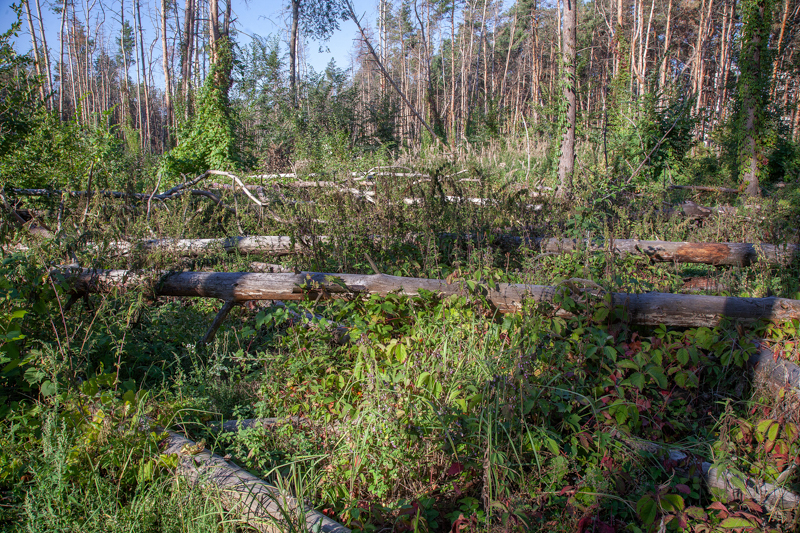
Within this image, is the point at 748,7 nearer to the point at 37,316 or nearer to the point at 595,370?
the point at 595,370

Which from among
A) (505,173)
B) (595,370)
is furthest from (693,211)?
(595,370)

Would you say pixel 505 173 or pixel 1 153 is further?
pixel 505 173

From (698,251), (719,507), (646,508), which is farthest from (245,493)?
(698,251)

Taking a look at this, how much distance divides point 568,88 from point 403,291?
23.8ft

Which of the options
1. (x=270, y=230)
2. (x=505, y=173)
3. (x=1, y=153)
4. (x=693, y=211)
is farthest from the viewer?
(x=505, y=173)

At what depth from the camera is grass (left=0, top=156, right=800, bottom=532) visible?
201cm

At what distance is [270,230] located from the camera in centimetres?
664

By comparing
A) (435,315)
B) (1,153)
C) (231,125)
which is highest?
(231,125)

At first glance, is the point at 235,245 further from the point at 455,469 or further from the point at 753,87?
the point at 753,87

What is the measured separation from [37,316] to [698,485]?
13.3 ft

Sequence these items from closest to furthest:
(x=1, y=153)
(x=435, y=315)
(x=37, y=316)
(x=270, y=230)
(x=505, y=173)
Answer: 1. (x=37, y=316)
2. (x=435, y=315)
3. (x=1, y=153)
4. (x=270, y=230)
5. (x=505, y=173)

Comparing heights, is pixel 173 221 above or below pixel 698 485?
above

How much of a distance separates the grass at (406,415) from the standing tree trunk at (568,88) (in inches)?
228

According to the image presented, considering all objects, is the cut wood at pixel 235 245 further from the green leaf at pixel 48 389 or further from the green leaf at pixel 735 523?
the green leaf at pixel 735 523
